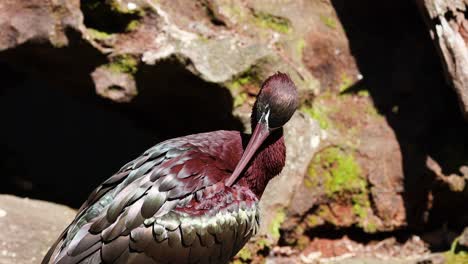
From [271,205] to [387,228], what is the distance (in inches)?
50.3

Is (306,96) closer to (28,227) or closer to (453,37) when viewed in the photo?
(453,37)

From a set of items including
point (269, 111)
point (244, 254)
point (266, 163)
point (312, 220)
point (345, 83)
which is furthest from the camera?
point (345, 83)

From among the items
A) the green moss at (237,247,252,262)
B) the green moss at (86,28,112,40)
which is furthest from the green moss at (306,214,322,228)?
the green moss at (86,28,112,40)

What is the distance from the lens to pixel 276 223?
681 centimetres

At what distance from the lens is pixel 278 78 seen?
5648 mm

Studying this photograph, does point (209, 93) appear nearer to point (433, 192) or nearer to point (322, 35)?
point (322, 35)

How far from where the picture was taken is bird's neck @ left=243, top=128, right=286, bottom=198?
19.3 ft

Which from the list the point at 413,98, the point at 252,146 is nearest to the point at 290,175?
the point at 252,146

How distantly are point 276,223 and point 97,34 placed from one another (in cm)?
234

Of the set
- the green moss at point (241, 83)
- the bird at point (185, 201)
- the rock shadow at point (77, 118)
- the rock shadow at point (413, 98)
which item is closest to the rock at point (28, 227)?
the rock shadow at point (77, 118)

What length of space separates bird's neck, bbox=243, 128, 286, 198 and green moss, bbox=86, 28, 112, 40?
1.96 m

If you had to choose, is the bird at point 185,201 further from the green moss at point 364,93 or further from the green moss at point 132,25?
the green moss at point 364,93

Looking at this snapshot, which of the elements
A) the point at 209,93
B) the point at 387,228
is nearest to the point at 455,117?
the point at 387,228

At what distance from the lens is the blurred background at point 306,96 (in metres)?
6.79
